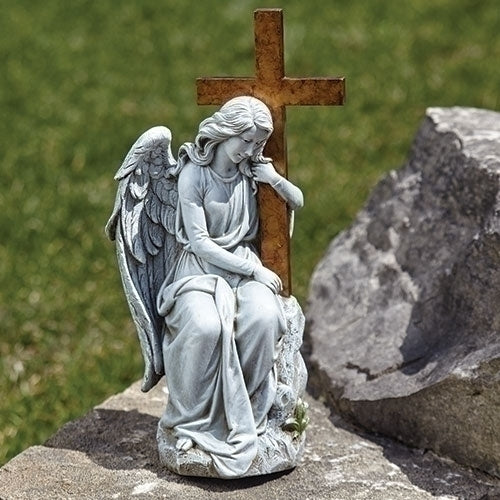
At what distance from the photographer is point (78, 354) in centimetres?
616

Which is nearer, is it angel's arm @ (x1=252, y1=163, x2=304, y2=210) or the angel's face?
the angel's face

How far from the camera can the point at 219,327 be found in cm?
409

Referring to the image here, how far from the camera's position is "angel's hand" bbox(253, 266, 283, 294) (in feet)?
13.9

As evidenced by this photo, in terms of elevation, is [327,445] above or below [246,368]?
below

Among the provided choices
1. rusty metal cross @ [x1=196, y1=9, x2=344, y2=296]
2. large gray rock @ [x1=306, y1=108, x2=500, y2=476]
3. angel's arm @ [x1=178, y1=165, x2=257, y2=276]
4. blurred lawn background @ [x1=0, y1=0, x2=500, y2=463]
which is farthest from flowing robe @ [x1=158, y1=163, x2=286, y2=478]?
blurred lawn background @ [x1=0, y1=0, x2=500, y2=463]

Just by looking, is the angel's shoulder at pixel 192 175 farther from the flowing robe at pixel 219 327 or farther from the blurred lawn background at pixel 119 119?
the blurred lawn background at pixel 119 119

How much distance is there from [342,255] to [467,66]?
3.52m

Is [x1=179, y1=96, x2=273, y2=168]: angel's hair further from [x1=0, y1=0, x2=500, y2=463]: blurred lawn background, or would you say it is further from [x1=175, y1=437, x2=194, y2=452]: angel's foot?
[x1=0, y1=0, x2=500, y2=463]: blurred lawn background

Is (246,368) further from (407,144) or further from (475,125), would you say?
(407,144)

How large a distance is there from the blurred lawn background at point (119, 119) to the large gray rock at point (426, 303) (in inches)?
45.1

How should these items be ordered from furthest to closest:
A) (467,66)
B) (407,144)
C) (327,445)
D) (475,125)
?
1. (467,66)
2. (407,144)
3. (475,125)
4. (327,445)

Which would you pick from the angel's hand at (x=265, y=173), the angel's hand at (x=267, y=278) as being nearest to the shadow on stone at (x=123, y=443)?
the angel's hand at (x=267, y=278)

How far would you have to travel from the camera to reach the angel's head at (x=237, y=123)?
4.08 meters

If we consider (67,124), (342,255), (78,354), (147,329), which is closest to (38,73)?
(67,124)
